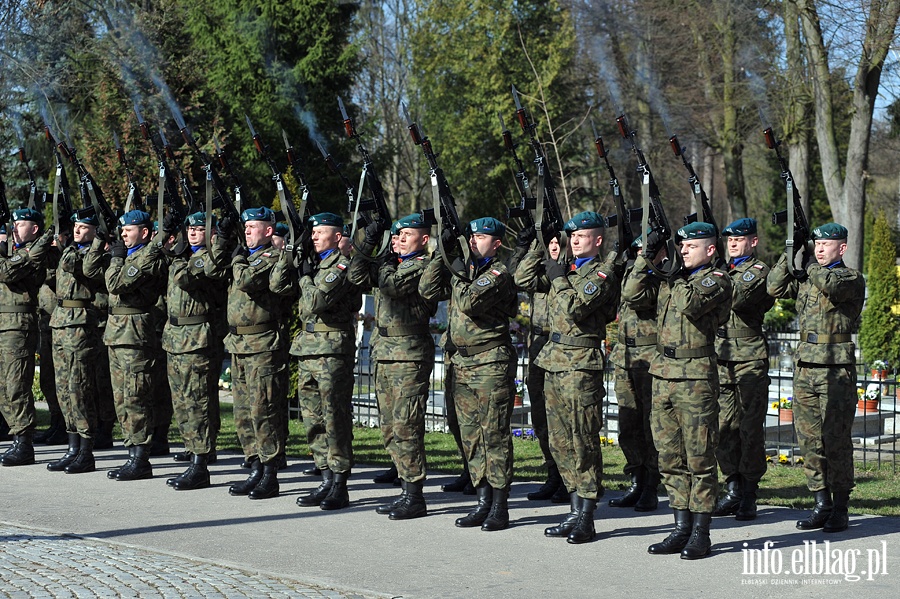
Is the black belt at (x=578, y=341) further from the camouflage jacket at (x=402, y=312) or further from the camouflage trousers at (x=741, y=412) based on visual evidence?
the camouflage trousers at (x=741, y=412)

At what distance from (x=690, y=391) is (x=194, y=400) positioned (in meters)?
3.93

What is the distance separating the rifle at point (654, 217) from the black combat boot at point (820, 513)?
5.98 feet

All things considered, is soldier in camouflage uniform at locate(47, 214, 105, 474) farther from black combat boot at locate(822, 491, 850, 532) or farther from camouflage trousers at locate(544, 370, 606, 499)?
black combat boot at locate(822, 491, 850, 532)

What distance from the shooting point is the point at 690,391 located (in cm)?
670

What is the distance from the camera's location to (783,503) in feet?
27.3

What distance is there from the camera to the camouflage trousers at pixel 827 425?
7.36m

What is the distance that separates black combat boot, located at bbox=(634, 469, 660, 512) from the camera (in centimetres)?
793

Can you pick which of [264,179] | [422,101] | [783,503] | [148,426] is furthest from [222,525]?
[422,101]

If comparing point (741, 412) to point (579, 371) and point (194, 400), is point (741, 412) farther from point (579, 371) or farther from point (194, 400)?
point (194, 400)

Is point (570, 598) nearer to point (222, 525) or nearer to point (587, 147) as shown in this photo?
point (222, 525)

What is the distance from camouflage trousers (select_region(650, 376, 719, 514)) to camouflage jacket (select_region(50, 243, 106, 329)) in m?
5.01

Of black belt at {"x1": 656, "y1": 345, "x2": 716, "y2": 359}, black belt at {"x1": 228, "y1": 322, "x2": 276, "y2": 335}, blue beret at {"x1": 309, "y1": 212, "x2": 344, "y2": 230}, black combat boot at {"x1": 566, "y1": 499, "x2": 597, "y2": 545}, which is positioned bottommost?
black combat boot at {"x1": 566, "y1": 499, "x2": 597, "y2": 545}

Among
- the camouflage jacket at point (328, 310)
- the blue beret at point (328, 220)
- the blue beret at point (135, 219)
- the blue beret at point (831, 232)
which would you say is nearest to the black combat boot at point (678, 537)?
the blue beret at point (831, 232)

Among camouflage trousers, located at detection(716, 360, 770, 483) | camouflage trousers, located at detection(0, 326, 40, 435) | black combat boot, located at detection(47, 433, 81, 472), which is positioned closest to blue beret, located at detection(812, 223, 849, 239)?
camouflage trousers, located at detection(716, 360, 770, 483)
